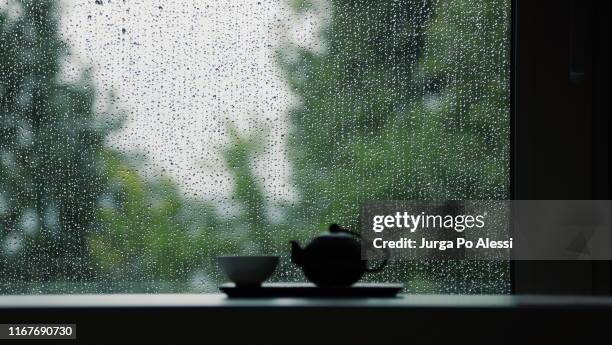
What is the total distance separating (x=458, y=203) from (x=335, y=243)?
26 centimetres

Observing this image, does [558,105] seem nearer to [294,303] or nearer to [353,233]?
[353,233]

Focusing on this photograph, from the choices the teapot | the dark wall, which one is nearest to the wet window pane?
the dark wall

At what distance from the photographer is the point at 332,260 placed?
1211 mm

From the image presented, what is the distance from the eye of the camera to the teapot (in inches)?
47.6

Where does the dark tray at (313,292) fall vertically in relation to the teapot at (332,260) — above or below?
below

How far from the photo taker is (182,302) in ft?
3.52

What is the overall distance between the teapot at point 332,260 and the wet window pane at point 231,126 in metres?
0.13

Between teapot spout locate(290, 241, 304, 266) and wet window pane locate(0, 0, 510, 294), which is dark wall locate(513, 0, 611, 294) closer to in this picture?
wet window pane locate(0, 0, 510, 294)

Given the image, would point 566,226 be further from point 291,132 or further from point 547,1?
point 291,132

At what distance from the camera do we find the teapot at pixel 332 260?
1210 mm

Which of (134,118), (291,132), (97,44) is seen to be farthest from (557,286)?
(97,44)

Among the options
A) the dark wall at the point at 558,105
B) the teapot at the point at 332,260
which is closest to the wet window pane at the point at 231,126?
the dark wall at the point at 558,105

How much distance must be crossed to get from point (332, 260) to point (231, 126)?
0.31m

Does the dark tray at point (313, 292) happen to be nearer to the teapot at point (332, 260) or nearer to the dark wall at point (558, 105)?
the teapot at point (332, 260)
